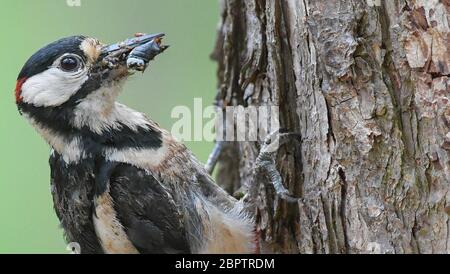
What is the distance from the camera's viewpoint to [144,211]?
299 centimetres

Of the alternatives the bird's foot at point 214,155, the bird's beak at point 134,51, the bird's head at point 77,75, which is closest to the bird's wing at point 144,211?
the bird's head at point 77,75

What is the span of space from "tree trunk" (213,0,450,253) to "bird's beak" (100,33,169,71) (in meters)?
0.51

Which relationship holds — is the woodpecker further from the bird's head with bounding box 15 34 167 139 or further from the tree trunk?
the tree trunk

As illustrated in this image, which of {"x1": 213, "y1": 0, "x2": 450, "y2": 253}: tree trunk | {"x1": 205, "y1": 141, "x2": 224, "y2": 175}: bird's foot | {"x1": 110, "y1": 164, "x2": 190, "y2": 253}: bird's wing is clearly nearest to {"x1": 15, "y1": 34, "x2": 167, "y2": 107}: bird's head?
{"x1": 110, "y1": 164, "x2": 190, "y2": 253}: bird's wing

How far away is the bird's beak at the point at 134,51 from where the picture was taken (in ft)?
9.50

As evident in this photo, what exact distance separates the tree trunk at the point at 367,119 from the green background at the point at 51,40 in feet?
5.85

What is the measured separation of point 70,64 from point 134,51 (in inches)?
11.4

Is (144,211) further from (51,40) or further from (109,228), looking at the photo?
(51,40)

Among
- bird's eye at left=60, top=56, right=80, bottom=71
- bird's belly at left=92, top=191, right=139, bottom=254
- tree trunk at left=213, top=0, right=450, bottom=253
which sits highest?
bird's eye at left=60, top=56, right=80, bottom=71

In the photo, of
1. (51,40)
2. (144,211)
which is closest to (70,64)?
(144,211)

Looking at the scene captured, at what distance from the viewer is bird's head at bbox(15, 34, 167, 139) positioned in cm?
292

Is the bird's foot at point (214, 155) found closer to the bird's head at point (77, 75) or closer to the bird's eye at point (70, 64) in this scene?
the bird's head at point (77, 75)

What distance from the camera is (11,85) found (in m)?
4.35

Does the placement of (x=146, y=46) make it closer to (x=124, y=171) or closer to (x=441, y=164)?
(x=124, y=171)
